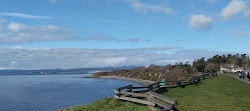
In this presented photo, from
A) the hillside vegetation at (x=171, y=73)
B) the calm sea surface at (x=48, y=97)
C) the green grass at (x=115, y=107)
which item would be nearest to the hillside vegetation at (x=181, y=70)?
the hillside vegetation at (x=171, y=73)

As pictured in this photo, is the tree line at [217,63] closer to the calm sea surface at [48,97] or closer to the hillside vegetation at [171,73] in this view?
the hillside vegetation at [171,73]

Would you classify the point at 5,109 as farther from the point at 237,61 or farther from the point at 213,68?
the point at 237,61

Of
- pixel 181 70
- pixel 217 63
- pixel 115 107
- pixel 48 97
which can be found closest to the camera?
pixel 115 107

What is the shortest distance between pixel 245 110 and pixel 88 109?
11.6 meters

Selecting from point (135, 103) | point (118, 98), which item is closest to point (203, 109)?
point (135, 103)

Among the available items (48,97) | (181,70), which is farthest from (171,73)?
(48,97)

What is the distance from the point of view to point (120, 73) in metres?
184

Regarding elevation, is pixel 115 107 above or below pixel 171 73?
below

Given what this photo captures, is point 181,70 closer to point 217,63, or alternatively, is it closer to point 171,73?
point 171,73

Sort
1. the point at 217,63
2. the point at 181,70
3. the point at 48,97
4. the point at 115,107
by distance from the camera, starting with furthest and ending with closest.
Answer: the point at 217,63
the point at 181,70
the point at 48,97
the point at 115,107

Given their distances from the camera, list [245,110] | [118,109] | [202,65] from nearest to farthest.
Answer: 1. [245,110]
2. [118,109]
3. [202,65]

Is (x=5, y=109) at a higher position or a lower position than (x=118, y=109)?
lower

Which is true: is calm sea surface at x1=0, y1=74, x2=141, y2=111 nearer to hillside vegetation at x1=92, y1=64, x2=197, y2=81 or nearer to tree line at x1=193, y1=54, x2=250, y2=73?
hillside vegetation at x1=92, y1=64, x2=197, y2=81

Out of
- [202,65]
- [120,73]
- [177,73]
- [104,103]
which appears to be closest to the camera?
[104,103]
